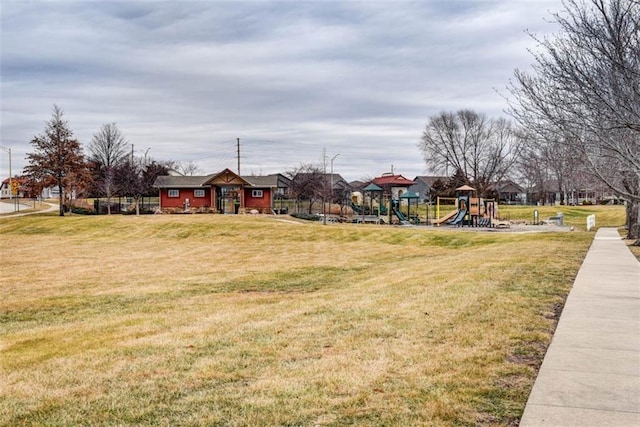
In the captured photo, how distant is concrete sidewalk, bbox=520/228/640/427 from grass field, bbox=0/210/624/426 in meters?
0.19

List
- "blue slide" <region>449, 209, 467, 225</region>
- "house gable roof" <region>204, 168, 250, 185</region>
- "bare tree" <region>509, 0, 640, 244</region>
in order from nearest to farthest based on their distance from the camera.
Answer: "bare tree" <region>509, 0, 640, 244</region>, "blue slide" <region>449, 209, 467, 225</region>, "house gable roof" <region>204, 168, 250, 185</region>

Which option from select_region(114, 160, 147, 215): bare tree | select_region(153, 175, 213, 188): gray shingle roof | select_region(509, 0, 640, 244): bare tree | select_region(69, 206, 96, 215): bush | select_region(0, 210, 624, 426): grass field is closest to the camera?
select_region(0, 210, 624, 426): grass field

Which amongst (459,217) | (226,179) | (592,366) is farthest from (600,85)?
(226,179)

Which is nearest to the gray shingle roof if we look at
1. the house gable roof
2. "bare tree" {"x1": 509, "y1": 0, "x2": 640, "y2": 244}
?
the house gable roof

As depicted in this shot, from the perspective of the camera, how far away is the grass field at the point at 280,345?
5.26m

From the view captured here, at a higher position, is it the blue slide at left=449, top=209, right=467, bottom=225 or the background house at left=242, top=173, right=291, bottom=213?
the background house at left=242, top=173, right=291, bottom=213

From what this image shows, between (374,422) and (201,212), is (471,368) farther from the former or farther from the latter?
(201,212)

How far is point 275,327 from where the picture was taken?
8984 mm

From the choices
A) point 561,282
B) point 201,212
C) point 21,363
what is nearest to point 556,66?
point 561,282

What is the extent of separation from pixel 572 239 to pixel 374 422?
24.7 m

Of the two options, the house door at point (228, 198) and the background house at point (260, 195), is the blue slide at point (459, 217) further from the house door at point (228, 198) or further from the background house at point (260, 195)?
the house door at point (228, 198)

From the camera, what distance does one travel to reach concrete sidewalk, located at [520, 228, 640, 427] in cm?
480

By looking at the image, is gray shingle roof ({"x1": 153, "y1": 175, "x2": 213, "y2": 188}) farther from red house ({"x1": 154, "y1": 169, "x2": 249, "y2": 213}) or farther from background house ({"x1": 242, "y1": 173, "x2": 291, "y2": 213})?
background house ({"x1": 242, "y1": 173, "x2": 291, "y2": 213})

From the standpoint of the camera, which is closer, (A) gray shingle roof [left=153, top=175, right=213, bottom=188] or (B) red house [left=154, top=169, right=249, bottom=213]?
(B) red house [left=154, top=169, right=249, bottom=213]
